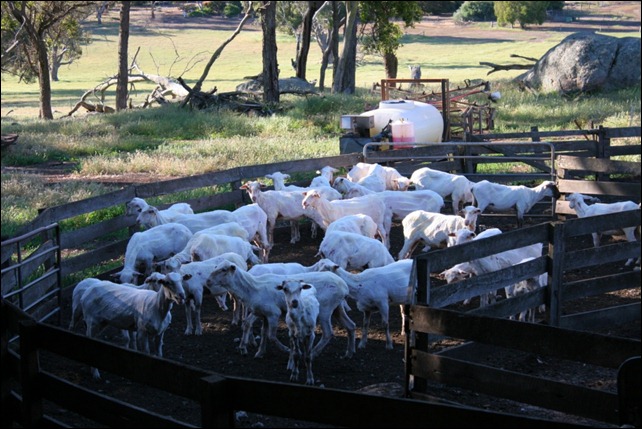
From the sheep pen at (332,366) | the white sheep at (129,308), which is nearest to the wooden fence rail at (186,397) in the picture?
the sheep pen at (332,366)

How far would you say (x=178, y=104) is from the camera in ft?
117

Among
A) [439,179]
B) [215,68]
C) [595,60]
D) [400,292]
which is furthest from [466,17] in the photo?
[400,292]

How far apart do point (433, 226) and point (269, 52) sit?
71.8 feet

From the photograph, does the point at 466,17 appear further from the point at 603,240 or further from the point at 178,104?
the point at 603,240

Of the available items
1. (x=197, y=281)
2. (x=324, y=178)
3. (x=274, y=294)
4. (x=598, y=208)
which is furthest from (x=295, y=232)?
(x=274, y=294)

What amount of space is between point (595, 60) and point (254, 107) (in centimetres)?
1355

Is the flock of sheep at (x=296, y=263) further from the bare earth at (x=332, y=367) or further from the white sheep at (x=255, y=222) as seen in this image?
the bare earth at (x=332, y=367)

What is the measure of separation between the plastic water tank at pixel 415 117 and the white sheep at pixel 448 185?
16.0 feet

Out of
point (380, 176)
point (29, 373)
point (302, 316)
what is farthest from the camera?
point (380, 176)

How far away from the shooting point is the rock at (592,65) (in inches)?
1382

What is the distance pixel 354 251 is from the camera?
11.4 m

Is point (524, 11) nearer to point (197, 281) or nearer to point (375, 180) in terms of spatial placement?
point (375, 180)

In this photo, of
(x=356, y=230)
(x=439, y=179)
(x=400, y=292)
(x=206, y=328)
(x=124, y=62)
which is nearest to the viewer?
(x=400, y=292)

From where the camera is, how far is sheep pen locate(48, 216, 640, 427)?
8062 millimetres
